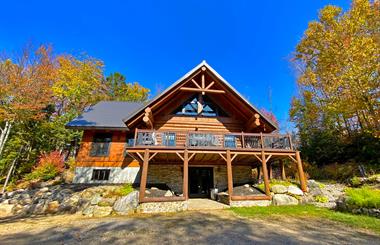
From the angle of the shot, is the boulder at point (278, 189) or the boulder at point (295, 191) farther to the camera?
the boulder at point (278, 189)

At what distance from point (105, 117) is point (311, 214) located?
50.3 feet

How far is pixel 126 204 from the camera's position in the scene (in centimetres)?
928

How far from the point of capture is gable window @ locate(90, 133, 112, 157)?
49.4 feet

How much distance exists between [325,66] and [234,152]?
12.7 m

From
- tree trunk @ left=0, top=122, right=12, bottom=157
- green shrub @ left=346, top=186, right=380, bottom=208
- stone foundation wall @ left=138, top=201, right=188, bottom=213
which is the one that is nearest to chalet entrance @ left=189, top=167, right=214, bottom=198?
stone foundation wall @ left=138, top=201, right=188, bottom=213

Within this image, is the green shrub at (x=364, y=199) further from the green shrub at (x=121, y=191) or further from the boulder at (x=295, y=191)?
the green shrub at (x=121, y=191)

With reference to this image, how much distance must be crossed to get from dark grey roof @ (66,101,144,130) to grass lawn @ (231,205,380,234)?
379 inches

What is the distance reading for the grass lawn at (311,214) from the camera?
22.5 ft

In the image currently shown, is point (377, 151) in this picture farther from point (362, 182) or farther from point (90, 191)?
point (90, 191)

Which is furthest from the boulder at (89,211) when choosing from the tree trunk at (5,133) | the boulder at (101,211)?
the tree trunk at (5,133)

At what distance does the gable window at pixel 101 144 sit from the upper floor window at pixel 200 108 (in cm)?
587

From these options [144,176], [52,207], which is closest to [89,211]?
[144,176]

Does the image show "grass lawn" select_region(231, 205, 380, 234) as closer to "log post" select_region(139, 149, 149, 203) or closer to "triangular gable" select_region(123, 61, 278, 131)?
"log post" select_region(139, 149, 149, 203)

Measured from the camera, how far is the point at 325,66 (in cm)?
1712
